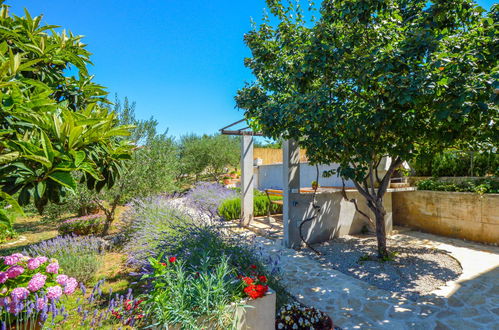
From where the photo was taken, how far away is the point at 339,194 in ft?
23.0

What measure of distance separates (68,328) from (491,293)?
5.88 meters

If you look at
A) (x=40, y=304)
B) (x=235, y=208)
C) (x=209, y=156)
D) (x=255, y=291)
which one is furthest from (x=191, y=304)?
(x=209, y=156)

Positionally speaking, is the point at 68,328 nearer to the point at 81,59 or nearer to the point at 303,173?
the point at 81,59

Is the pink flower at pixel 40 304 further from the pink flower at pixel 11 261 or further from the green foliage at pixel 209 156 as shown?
the green foliage at pixel 209 156

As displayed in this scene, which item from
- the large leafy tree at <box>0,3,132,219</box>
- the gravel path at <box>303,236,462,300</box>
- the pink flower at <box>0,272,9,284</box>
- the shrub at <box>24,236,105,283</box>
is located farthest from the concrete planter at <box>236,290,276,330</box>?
the shrub at <box>24,236,105,283</box>

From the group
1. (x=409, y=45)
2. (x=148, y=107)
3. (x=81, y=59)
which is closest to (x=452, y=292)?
(x=409, y=45)

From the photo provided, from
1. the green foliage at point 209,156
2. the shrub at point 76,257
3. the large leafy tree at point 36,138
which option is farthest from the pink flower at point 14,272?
the green foliage at point 209,156

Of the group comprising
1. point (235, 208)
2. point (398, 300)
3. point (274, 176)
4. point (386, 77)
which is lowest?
point (398, 300)

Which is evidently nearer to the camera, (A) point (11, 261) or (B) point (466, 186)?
(A) point (11, 261)

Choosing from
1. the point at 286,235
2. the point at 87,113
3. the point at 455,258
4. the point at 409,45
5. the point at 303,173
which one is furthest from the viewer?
the point at 303,173

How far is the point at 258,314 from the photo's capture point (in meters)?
2.33

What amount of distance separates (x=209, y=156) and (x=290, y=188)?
15312mm

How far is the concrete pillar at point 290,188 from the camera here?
6289 mm

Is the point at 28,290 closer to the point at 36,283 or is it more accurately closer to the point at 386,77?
the point at 36,283
